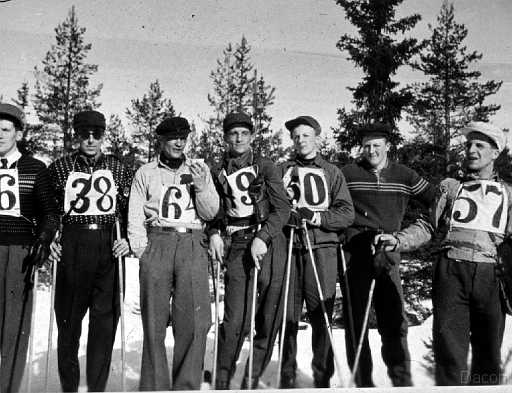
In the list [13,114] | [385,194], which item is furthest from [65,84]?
[385,194]

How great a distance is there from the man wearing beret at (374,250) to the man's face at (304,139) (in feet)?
1.44

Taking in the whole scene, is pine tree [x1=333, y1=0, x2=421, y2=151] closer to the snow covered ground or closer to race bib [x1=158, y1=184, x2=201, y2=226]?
the snow covered ground

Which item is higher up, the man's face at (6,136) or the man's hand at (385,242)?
the man's face at (6,136)

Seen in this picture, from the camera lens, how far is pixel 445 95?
301 inches

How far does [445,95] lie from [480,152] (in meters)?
4.43

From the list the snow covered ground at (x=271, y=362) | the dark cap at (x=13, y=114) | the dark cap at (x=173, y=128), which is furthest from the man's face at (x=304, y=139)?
the dark cap at (x=13, y=114)

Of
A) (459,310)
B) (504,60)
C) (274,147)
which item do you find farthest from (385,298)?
(274,147)

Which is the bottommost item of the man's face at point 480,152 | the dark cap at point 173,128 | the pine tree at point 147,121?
the man's face at point 480,152

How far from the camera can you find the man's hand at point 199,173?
3.61 m

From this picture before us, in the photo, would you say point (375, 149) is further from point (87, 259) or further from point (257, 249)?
point (87, 259)

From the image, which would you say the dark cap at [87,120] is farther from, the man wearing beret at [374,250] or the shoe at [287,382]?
the shoe at [287,382]

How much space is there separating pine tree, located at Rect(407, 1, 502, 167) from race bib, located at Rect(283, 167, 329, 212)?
3632 mm

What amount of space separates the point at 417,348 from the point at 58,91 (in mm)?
6504

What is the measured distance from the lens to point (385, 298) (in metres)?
3.96
